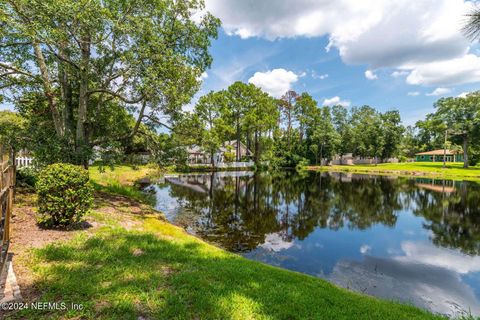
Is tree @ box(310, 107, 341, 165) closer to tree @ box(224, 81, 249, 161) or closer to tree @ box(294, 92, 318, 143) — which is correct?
tree @ box(294, 92, 318, 143)

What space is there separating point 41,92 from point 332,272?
15411 millimetres

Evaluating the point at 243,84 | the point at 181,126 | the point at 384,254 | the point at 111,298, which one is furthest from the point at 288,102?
the point at 111,298

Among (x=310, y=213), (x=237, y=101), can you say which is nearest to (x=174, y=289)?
(x=310, y=213)

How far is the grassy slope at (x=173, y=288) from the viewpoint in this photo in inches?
140

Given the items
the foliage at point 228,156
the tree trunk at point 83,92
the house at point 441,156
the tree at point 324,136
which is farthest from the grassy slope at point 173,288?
the house at point 441,156

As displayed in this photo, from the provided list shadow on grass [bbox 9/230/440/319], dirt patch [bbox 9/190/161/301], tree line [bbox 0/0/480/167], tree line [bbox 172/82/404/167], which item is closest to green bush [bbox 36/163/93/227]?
dirt patch [bbox 9/190/161/301]

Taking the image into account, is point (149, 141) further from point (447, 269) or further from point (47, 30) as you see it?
point (447, 269)

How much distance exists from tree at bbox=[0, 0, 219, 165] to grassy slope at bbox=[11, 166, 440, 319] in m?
6.54

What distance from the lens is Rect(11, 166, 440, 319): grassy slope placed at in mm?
3555

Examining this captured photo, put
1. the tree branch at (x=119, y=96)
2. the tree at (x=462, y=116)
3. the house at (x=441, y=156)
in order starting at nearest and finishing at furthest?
the tree branch at (x=119, y=96) → the tree at (x=462, y=116) → the house at (x=441, y=156)

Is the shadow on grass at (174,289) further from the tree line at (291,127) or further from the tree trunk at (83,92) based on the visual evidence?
the tree line at (291,127)

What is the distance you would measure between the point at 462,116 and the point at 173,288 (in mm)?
62352

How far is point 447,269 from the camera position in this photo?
7.67 meters

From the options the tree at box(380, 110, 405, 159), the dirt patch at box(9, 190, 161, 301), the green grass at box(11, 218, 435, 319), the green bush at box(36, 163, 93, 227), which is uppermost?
the tree at box(380, 110, 405, 159)
